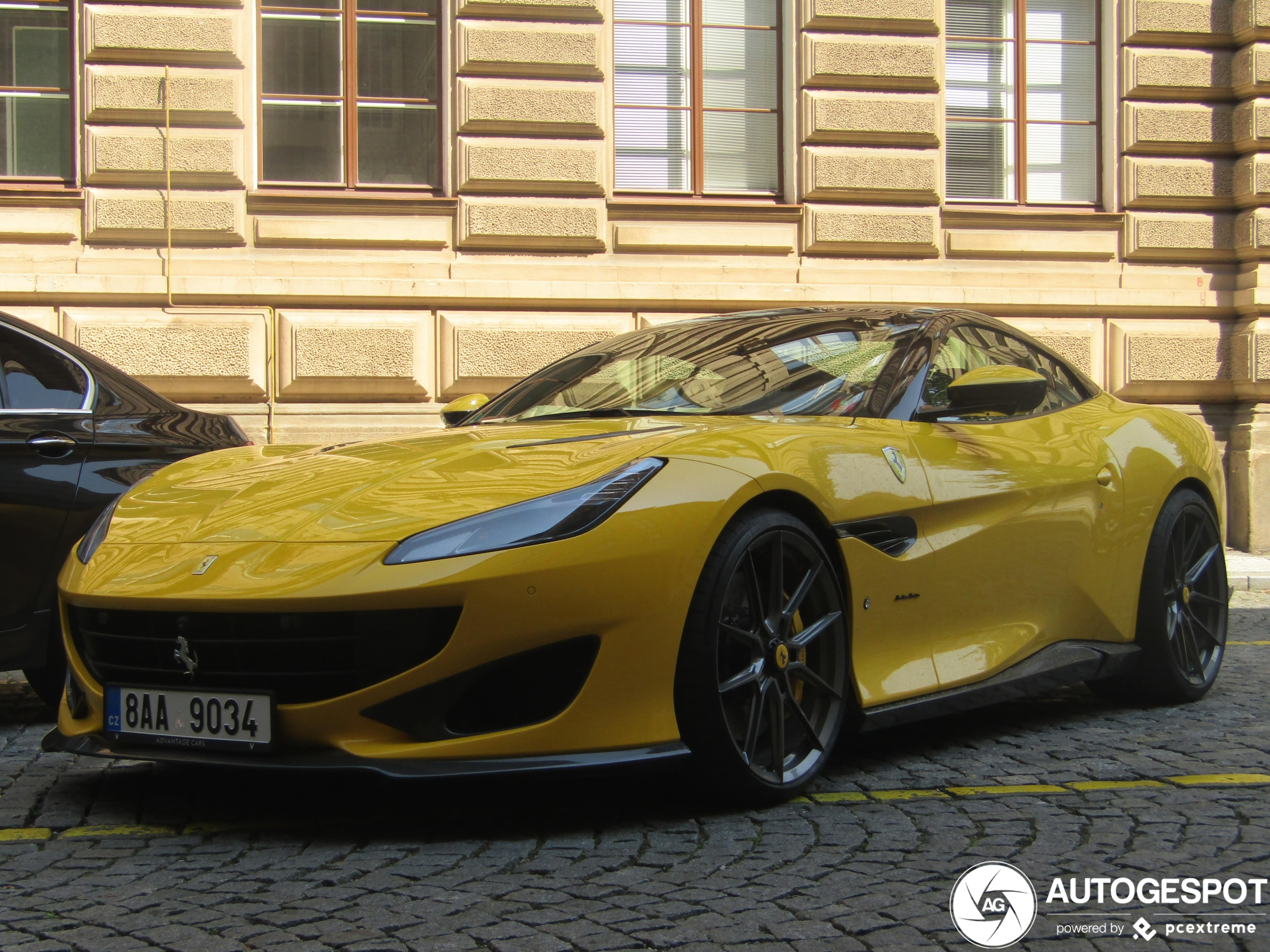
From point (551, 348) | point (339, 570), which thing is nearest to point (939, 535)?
point (339, 570)

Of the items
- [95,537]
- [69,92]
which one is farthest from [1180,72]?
[95,537]

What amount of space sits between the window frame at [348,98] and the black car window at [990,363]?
21.4 ft

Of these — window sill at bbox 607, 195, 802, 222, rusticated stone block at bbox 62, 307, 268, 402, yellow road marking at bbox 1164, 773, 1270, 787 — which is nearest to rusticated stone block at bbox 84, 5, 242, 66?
rusticated stone block at bbox 62, 307, 268, 402

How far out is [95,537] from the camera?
3854 millimetres

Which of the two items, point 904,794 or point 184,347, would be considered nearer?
point 904,794

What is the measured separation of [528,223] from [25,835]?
7.83m

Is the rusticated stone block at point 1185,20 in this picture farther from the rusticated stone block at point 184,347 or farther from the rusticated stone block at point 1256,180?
the rusticated stone block at point 184,347

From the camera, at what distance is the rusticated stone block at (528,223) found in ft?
35.1

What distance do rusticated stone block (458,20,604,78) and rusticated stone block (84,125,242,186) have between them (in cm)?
183

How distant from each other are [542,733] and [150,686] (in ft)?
3.06

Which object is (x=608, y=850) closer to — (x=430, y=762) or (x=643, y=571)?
(x=430, y=762)

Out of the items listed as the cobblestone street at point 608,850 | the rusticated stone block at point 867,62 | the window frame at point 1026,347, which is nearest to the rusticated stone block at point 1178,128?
the rusticated stone block at point 867,62

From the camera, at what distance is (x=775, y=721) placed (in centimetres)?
357

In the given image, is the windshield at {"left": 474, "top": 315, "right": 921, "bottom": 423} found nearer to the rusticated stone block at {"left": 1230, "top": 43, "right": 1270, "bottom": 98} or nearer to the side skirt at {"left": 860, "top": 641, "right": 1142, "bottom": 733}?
the side skirt at {"left": 860, "top": 641, "right": 1142, "bottom": 733}
